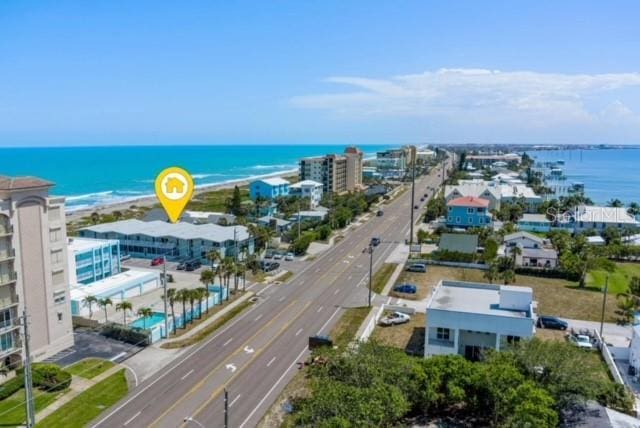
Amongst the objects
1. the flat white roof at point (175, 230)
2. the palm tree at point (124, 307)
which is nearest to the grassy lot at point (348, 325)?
the palm tree at point (124, 307)

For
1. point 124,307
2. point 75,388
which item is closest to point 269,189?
point 124,307

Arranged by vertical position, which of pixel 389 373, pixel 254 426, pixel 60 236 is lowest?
pixel 254 426

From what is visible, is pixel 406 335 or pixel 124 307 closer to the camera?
pixel 124 307

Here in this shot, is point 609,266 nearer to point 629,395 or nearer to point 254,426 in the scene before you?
point 629,395

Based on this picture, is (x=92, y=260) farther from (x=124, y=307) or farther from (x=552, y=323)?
(x=552, y=323)

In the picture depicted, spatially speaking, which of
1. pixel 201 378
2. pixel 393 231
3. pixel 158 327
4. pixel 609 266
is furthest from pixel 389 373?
pixel 393 231
